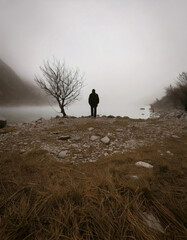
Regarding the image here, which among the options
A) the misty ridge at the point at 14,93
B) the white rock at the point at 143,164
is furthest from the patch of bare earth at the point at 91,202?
the misty ridge at the point at 14,93

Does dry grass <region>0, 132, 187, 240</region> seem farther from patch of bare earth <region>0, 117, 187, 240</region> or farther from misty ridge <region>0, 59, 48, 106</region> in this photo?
misty ridge <region>0, 59, 48, 106</region>

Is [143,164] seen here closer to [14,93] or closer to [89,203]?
[89,203]

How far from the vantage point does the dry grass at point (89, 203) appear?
834 mm

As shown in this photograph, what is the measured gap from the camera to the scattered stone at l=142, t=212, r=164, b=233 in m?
0.89

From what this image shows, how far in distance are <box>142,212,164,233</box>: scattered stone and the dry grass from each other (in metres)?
0.04

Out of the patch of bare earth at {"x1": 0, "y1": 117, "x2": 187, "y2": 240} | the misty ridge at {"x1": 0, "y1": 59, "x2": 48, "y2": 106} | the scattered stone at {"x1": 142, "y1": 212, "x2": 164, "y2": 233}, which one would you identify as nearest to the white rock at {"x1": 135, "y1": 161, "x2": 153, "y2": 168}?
the patch of bare earth at {"x1": 0, "y1": 117, "x2": 187, "y2": 240}

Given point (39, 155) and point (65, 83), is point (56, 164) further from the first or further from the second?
point (65, 83)

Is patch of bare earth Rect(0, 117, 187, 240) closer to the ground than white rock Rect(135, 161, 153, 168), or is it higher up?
closer to the ground

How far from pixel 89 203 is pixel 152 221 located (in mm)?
623

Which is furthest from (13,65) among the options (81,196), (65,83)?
(81,196)

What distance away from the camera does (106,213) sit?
97cm

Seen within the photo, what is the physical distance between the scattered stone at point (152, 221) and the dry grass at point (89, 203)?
0.12 feet

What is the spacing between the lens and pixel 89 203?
1.07m

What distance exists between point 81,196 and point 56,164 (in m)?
0.94
